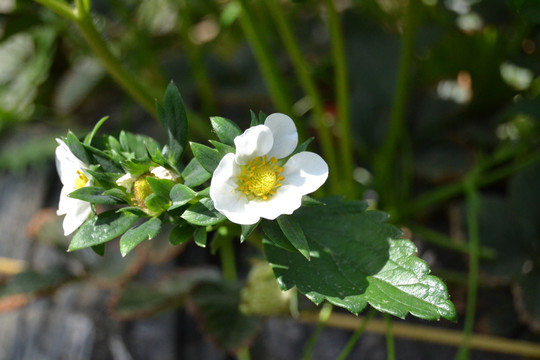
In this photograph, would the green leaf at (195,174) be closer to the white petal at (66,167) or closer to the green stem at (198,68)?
the white petal at (66,167)

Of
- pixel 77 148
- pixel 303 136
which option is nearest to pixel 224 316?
pixel 303 136

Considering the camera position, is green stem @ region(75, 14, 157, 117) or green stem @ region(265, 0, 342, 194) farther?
green stem @ region(265, 0, 342, 194)

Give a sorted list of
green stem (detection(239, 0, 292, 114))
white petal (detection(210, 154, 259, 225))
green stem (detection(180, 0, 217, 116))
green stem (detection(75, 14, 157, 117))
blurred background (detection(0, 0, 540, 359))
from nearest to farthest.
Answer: white petal (detection(210, 154, 259, 225))
green stem (detection(75, 14, 157, 117))
green stem (detection(239, 0, 292, 114))
blurred background (detection(0, 0, 540, 359))
green stem (detection(180, 0, 217, 116))

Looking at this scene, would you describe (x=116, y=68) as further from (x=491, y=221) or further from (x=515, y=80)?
(x=515, y=80)

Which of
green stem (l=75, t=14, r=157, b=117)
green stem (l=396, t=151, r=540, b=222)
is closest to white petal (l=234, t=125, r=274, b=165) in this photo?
green stem (l=75, t=14, r=157, b=117)

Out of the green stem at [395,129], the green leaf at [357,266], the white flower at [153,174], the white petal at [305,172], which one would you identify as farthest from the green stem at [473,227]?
the white flower at [153,174]

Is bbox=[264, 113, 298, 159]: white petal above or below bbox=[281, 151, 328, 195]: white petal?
above

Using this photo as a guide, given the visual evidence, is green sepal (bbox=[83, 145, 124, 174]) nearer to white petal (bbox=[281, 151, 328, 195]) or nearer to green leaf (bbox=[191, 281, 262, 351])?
white petal (bbox=[281, 151, 328, 195])
